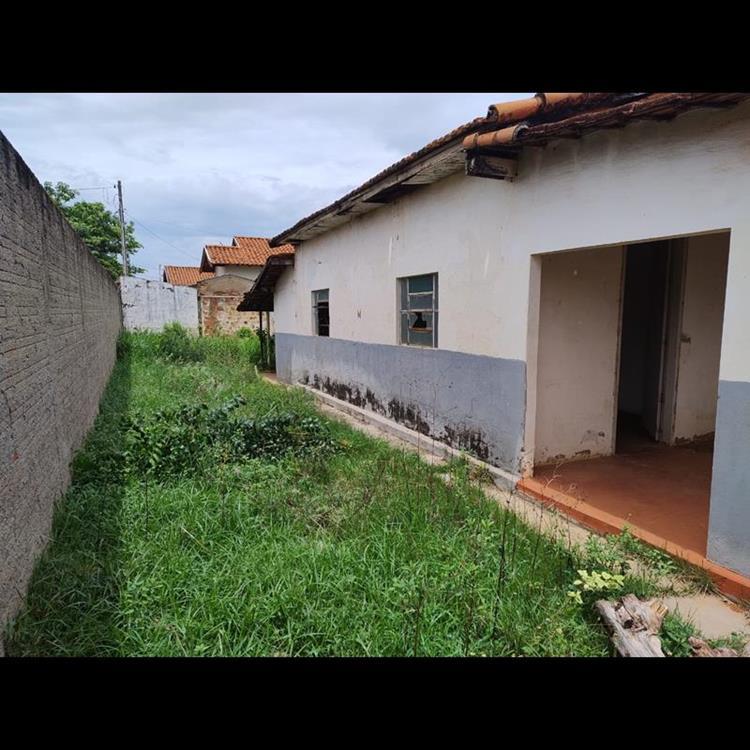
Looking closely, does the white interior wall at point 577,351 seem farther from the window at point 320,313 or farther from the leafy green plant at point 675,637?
the window at point 320,313

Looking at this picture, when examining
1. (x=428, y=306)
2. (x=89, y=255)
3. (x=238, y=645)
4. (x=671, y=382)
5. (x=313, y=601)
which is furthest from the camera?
(x=89, y=255)

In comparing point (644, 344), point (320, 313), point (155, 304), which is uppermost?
point (155, 304)

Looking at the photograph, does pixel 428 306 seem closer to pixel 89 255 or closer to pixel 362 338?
pixel 362 338

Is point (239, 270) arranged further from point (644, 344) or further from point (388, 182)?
point (644, 344)

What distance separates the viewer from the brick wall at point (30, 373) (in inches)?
107

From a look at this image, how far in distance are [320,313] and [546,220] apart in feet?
23.3

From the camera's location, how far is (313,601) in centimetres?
290

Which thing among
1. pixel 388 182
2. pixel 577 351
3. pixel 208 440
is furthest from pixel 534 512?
pixel 388 182

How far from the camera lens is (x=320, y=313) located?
36.5 feet

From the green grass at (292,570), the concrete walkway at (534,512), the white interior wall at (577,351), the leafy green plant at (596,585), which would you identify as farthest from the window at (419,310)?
the leafy green plant at (596,585)

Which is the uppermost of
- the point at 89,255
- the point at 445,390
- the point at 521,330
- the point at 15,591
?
the point at 89,255

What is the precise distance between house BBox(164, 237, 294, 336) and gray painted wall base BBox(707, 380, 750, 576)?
14.9 meters
